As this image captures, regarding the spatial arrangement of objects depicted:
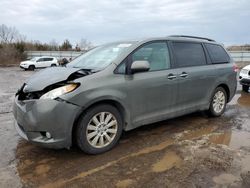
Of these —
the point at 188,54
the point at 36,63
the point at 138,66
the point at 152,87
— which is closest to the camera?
the point at 138,66

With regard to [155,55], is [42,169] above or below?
below

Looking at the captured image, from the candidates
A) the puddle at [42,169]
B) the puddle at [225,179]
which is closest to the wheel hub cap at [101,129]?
the puddle at [42,169]

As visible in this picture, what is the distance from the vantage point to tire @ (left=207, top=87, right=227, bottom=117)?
5548 millimetres

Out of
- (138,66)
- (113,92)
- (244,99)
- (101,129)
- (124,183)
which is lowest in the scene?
(124,183)

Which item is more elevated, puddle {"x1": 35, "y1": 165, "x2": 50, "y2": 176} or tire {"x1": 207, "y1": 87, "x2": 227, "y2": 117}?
tire {"x1": 207, "y1": 87, "x2": 227, "y2": 117}

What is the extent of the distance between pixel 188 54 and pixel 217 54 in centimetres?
110

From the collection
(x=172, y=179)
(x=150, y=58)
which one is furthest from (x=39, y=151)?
(x=150, y=58)

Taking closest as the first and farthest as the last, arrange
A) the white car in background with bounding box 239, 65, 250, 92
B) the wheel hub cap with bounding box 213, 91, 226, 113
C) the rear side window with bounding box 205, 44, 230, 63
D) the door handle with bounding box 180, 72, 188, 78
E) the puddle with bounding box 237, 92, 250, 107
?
the door handle with bounding box 180, 72, 188, 78
the rear side window with bounding box 205, 44, 230, 63
the wheel hub cap with bounding box 213, 91, 226, 113
the puddle with bounding box 237, 92, 250, 107
the white car in background with bounding box 239, 65, 250, 92

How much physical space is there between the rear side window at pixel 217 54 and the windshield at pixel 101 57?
2170mm

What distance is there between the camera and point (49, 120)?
329 centimetres

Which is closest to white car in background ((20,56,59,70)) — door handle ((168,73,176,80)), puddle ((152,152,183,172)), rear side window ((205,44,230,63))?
rear side window ((205,44,230,63))

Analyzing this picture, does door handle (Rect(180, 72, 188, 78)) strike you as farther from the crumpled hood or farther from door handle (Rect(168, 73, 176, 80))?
the crumpled hood

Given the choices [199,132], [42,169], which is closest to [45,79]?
[42,169]

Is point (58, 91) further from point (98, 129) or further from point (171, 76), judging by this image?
point (171, 76)
